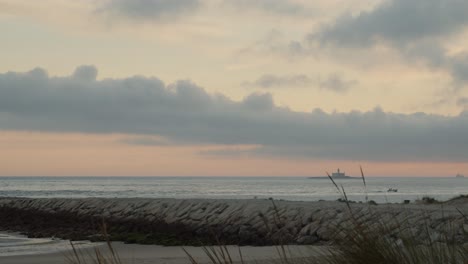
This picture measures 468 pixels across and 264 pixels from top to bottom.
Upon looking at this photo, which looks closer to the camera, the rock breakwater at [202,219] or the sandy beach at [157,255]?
the sandy beach at [157,255]

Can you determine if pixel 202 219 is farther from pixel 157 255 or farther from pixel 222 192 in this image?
pixel 222 192

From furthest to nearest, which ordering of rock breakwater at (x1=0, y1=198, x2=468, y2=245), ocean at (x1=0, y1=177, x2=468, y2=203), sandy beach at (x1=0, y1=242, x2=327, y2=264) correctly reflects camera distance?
ocean at (x1=0, y1=177, x2=468, y2=203) < rock breakwater at (x1=0, y1=198, x2=468, y2=245) < sandy beach at (x1=0, y1=242, x2=327, y2=264)

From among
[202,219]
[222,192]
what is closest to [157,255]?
[202,219]

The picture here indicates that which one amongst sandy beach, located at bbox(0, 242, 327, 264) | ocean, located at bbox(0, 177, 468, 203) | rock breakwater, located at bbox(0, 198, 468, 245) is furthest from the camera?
ocean, located at bbox(0, 177, 468, 203)

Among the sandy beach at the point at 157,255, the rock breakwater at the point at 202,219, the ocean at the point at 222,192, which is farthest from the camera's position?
the ocean at the point at 222,192

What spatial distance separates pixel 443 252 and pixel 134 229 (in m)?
18.5

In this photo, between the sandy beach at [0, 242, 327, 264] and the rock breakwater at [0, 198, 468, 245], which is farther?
the rock breakwater at [0, 198, 468, 245]

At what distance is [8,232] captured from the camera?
85.5 ft

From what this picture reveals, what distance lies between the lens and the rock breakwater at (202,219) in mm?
16438

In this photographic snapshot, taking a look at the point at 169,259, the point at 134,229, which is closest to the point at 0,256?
the point at 169,259

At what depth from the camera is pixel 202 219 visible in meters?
22.3

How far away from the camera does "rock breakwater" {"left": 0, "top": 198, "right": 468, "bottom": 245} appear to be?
16.4 m

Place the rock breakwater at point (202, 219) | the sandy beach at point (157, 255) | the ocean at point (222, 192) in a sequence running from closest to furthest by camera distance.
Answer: the sandy beach at point (157, 255) → the rock breakwater at point (202, 219) → the ocean at point (222, 192)

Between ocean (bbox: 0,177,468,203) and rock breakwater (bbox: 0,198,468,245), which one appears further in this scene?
ocean (bbox: 0,177,468,203)
